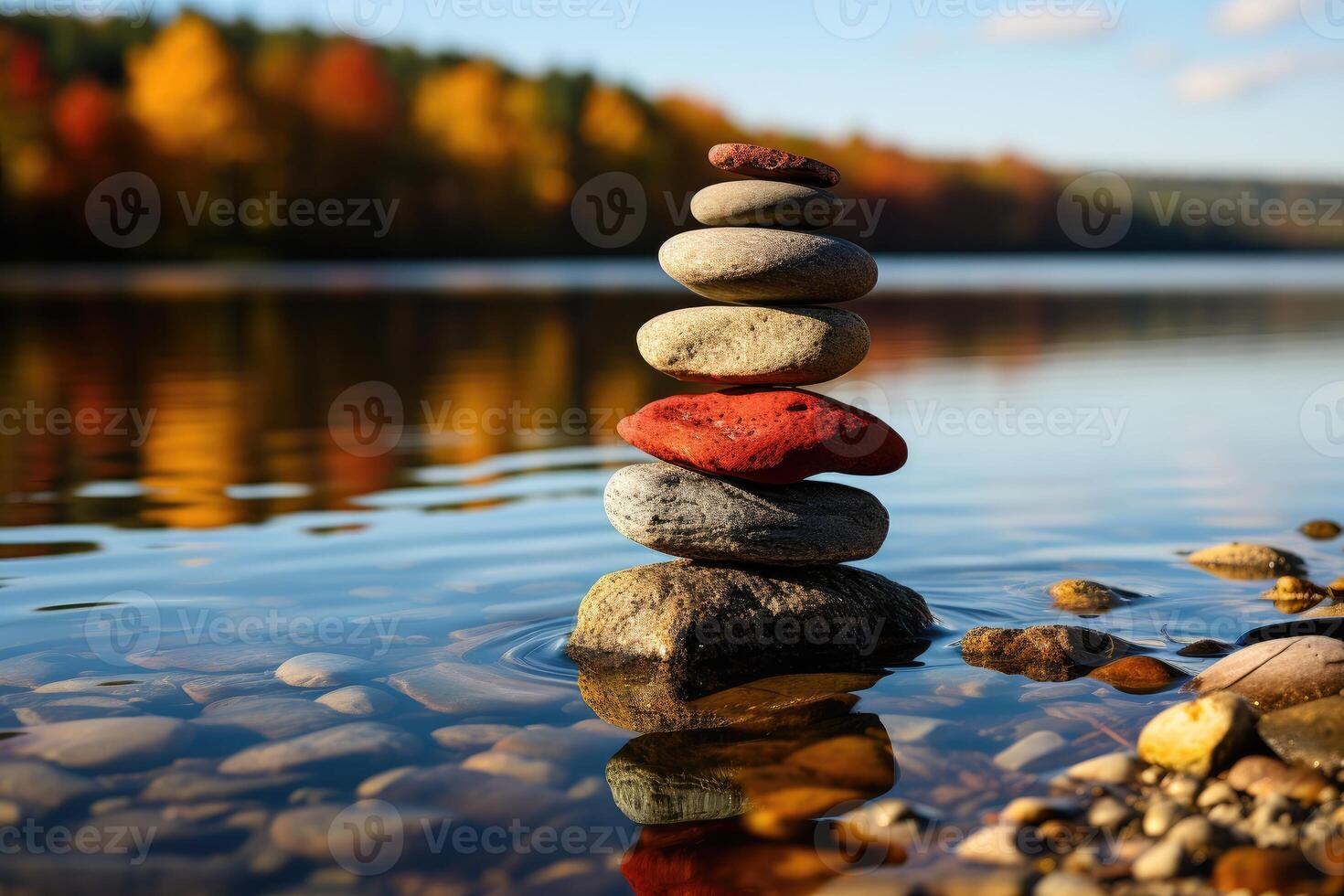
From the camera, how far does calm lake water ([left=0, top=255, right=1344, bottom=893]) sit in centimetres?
491

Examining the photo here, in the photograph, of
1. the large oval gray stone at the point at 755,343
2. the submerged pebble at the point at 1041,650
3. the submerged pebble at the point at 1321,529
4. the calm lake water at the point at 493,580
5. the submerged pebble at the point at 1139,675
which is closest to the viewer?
the calm lake water at the point at 493,580

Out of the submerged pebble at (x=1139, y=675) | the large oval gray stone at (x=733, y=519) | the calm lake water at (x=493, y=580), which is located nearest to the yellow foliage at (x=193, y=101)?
the calm lake water at (x=493, y=580)

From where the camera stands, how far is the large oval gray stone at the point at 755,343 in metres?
7.53

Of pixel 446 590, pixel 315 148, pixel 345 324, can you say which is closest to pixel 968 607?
pixel 446 590

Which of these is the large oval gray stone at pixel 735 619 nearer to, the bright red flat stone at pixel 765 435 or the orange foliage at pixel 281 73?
the bright red flat stone at pixel 765 435

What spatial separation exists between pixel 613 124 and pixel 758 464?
97.9 m

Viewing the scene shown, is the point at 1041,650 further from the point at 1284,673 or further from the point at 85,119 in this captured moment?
the point at 85,119

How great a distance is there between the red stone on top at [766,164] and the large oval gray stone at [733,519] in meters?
1.89

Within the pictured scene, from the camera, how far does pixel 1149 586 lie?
852 cm

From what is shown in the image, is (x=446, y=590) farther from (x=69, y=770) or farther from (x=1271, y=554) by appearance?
(x=1271, y=554)

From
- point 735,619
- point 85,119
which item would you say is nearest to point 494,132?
point 85,119

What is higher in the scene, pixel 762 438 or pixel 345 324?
pixel 345 324

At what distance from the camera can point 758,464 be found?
24.3ft

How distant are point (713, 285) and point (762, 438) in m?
1.00
